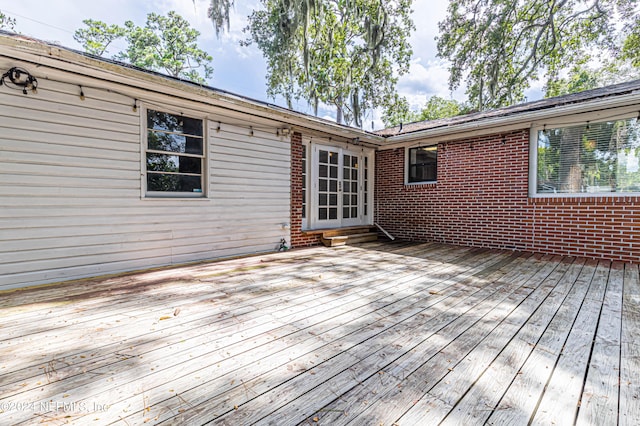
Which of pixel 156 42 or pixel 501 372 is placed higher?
pixel 156 42

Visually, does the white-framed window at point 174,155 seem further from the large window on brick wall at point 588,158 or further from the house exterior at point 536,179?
the large window on brick wall at point 588,158

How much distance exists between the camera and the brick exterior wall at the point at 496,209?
442cm

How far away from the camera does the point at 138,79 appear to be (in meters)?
3.24

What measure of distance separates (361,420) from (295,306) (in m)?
1.34

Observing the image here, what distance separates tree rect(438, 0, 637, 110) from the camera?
27.9ft

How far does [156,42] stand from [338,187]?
A: 19.3 metres

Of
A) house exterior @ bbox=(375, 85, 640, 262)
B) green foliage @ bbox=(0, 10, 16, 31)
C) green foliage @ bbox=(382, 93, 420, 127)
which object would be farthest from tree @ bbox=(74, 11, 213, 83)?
house exterior @ bbox=(375, 85, 640, 262)

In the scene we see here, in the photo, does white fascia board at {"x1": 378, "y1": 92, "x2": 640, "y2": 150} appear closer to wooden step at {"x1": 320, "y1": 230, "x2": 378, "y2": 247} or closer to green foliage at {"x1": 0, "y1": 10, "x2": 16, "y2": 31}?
wooden step at {"x1": 320, "y1": 230, "x2": 378, "y2": 247}

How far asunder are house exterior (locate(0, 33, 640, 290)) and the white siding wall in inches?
0.6

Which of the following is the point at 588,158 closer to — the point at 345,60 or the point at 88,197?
the point at 88,197

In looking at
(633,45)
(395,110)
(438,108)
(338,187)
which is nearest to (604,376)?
(338,187)

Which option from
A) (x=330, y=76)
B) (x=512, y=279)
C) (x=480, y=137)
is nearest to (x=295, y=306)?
(x=512, y=279)

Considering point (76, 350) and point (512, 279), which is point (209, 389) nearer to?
point (76, 350)

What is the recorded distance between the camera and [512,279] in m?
3.38
